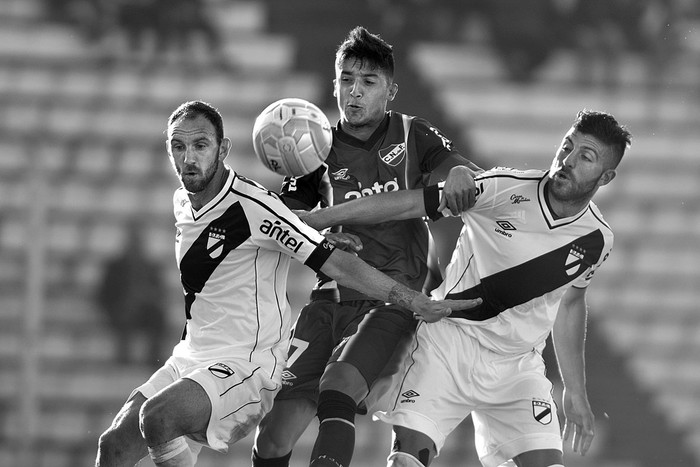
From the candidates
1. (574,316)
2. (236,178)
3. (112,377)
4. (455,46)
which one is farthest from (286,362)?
(455,46)

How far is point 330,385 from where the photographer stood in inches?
147

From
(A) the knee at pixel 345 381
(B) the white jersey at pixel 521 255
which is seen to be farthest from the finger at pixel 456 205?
(A) the knee at pixel 345 381

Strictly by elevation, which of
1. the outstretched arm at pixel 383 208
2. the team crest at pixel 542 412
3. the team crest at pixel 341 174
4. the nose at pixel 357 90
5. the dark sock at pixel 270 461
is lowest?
the dark sock at pixel 270 461

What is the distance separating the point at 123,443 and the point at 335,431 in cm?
76

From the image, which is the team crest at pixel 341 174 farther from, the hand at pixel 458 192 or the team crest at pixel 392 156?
the hand at pixel 458 192

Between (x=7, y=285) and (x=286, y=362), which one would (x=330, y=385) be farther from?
(x=7, y=285)

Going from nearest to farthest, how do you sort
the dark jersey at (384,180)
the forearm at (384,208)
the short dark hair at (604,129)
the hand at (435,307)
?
the hand at (435,307), the short dark hair at (604,129), the forearm at (384,208), the dark jersey at (384,180)

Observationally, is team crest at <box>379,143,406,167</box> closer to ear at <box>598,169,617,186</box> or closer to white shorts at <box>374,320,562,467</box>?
white shorts at <box>374,320,562,467</box>

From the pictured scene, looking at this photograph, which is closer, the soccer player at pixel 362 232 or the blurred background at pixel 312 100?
the soccer player at pixel 362 232

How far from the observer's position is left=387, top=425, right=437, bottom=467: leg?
368cm

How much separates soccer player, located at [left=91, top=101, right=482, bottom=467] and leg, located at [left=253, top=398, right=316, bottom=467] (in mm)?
75

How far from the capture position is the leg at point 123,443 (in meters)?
3.66

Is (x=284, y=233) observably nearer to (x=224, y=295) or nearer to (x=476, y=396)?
(x=224, y=295)

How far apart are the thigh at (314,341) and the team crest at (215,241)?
50cm
